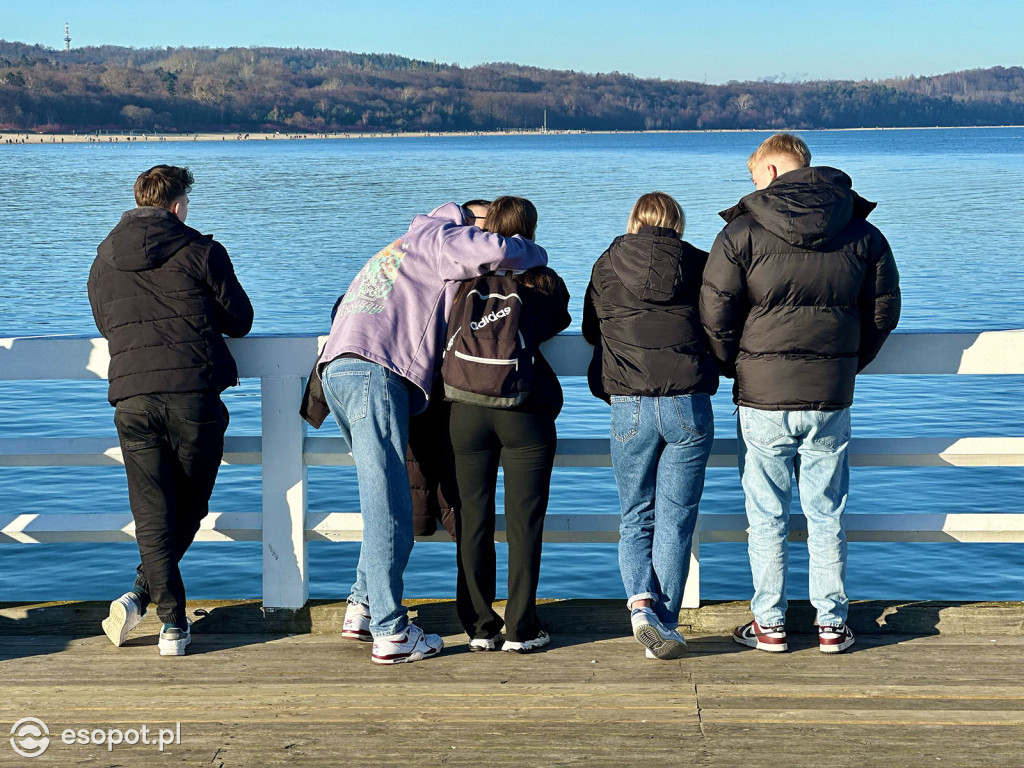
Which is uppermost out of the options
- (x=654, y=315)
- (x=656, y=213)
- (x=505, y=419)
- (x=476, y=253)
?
(x=656, y=213)

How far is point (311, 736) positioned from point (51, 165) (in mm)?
100354

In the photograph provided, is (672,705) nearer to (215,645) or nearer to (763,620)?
(763,620)

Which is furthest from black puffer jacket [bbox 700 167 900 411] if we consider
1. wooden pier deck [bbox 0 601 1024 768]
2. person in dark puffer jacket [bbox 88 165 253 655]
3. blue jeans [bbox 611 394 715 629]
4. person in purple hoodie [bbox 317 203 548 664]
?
person in dark puffer jacket [bbox 88 165 253 655]

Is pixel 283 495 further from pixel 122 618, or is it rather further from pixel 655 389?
pixel 655 389

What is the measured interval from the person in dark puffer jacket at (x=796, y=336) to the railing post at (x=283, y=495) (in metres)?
1.50

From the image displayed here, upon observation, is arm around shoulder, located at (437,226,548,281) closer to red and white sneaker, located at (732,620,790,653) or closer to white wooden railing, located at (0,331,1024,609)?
white wooden railing, located at (0,331,1024,609)

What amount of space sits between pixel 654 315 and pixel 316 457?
134cm

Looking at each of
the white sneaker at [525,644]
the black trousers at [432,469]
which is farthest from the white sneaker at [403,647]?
the black trousers at [432,469]

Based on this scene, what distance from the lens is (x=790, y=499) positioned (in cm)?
385

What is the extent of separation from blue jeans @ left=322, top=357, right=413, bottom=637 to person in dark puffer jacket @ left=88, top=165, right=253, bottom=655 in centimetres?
42

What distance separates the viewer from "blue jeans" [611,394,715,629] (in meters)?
3.81

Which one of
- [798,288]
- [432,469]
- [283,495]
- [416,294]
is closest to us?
[798,288]

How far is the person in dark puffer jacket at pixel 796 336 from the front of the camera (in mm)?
3641

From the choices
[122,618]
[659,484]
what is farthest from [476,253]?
[122,618]
